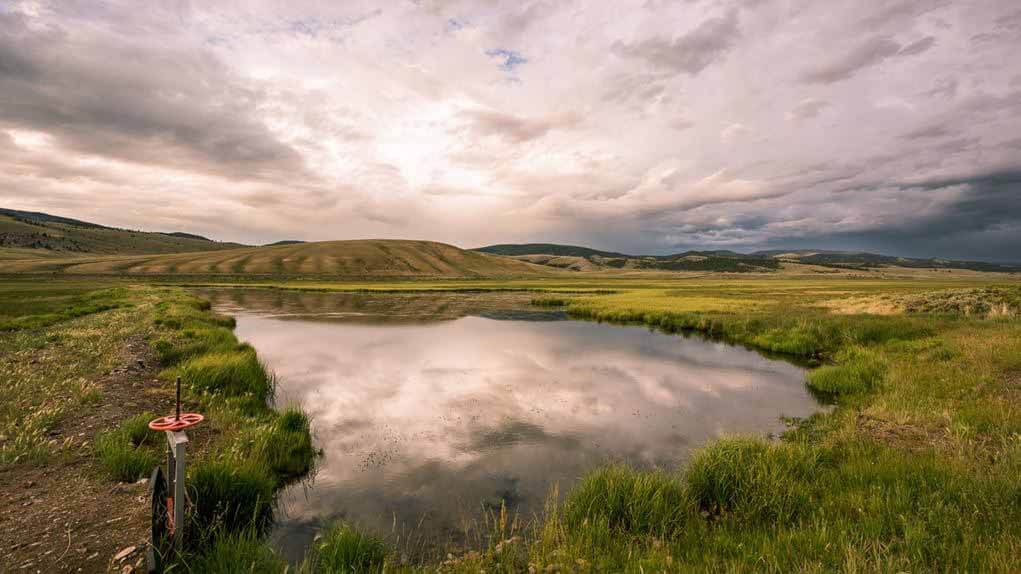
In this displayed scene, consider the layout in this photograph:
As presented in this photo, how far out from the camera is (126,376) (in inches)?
578

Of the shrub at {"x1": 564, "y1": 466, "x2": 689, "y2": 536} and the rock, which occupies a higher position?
the rock

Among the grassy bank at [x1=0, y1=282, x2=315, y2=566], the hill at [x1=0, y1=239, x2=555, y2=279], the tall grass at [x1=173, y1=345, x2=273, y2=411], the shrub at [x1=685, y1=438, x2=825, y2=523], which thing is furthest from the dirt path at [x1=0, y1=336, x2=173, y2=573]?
the hill at [x1=0, y1=239, x2=555, y2=279]

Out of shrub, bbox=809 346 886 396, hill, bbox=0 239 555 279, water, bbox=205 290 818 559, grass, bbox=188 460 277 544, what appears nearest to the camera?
grass, bbox=188 460 277 544

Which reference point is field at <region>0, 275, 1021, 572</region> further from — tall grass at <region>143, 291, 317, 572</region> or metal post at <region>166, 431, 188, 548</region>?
metal post at <region>166, 431, 188, 548</region>

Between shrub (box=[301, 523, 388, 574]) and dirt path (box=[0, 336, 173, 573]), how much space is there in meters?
2.17

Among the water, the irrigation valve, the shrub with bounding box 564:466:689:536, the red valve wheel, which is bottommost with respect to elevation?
the water

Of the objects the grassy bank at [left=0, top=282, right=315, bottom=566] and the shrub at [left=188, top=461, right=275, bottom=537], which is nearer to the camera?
the shrub at [left=188, top=461, right=275, bottom=537]

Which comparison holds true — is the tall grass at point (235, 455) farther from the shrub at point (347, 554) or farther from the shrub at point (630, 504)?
the shrub at point (630, 504)

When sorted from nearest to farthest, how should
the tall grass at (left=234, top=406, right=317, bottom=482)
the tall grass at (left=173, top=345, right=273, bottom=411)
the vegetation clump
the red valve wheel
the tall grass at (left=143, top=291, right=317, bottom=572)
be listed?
the red valve wheel
the tall grass at (left=143, top=291, right=317, bottom=572)
the tall grass at (left=234, top=406, right=317, bottom=482)
the tall grass at (left=173, top=345, right=273, bottom=411)
the vegetation clump

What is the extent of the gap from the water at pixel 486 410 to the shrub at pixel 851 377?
0.86 metres

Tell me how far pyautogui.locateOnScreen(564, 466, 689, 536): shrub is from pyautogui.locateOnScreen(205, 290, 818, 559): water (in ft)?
5.24

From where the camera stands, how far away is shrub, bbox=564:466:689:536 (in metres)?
7.35

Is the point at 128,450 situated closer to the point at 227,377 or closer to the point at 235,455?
the point at 235,455

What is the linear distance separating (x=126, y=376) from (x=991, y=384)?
89.4 feet
